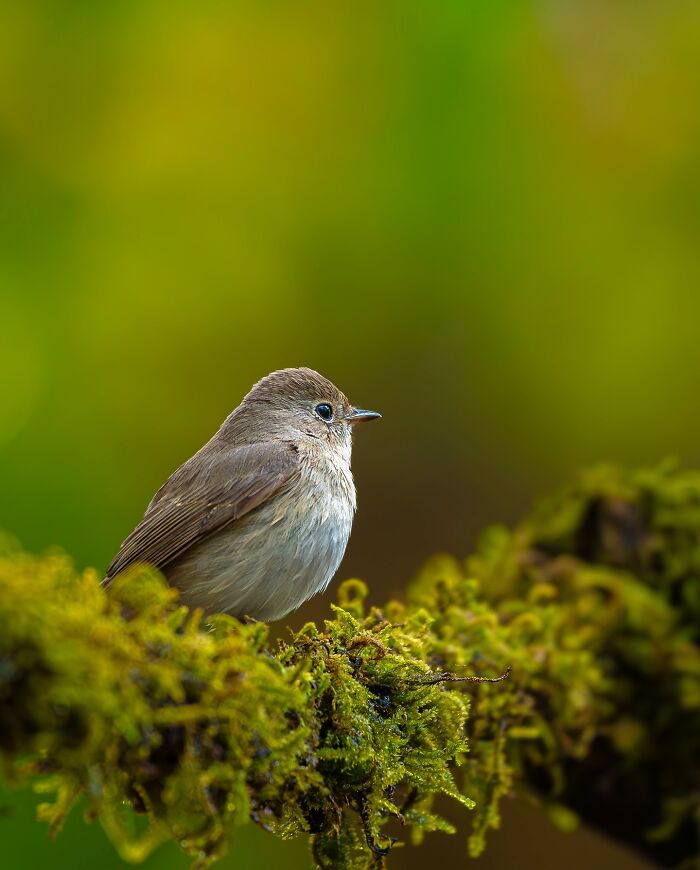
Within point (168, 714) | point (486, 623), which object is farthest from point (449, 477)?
point (168, 714)

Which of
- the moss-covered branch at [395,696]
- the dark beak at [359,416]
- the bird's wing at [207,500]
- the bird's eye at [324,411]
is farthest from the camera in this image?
the dark beak at [359,416]

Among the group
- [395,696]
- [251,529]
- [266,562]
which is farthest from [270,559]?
[395,696]

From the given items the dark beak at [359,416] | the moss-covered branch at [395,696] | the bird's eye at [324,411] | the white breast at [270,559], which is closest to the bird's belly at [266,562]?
the white breast at [270,559]

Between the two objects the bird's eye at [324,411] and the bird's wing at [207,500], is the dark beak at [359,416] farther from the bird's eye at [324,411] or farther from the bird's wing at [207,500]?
the bird's wing at [207,500]

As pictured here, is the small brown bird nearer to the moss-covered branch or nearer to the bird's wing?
the bird's wing

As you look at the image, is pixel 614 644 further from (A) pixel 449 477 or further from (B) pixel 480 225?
(B) pixel 480 225

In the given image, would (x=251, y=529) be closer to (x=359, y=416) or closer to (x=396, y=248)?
(x=359, y=416)

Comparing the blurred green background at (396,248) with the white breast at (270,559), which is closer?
the white breast at (270,559)
